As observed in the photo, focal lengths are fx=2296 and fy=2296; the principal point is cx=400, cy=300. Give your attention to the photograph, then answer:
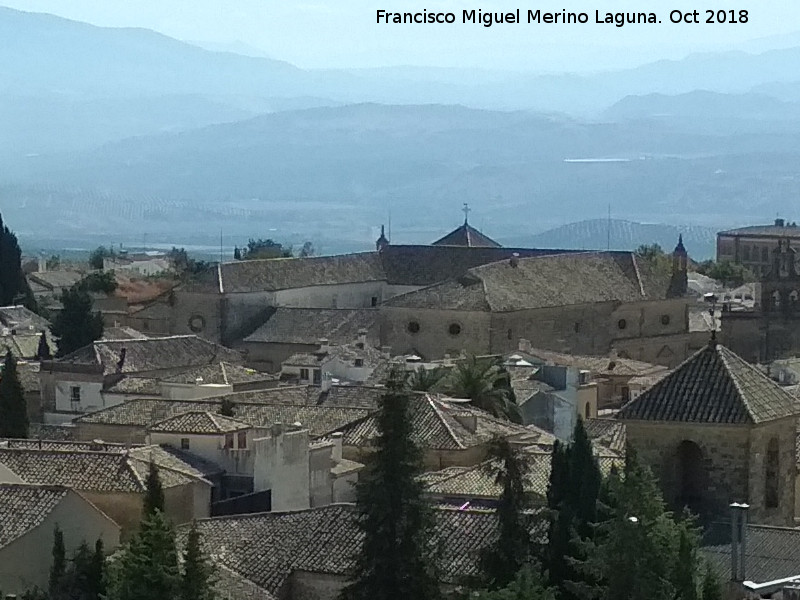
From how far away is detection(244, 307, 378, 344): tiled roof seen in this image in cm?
6550

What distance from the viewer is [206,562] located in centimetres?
2533

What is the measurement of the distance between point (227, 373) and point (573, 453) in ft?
89.3

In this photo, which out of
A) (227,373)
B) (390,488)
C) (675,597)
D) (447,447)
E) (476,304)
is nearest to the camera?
(675,597)

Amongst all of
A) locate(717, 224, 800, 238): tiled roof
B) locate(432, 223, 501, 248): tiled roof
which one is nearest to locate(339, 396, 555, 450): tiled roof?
locate(432, 223, 501, 248): tiled roof

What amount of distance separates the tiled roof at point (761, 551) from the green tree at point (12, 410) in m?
19.7

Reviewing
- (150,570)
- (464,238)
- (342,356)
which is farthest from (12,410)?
(464,238)

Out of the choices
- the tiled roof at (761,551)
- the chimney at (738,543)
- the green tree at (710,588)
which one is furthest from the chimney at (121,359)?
the green tree at (710,588)

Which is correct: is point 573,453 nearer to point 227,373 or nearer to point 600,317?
point 227,373

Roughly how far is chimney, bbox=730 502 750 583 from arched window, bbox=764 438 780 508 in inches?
78.1

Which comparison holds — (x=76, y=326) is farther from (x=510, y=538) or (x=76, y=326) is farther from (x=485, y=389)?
(x=510, y=538)

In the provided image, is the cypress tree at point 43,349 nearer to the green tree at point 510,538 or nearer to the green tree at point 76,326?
the green tree at point 76,326

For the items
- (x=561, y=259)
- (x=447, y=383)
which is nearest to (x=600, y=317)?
(x=561, y=259)

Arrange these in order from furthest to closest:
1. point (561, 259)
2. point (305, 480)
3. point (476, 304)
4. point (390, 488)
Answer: point (561, 259) → point (476, 304) → point (305, 480) → point (390, 488)

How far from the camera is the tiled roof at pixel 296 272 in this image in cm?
7162
